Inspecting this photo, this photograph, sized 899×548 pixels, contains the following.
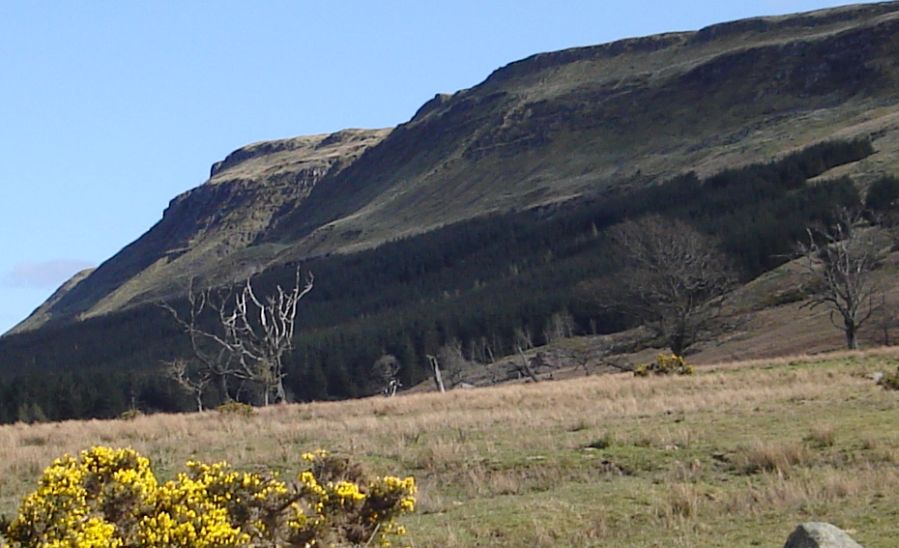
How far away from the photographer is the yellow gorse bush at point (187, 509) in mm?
8156

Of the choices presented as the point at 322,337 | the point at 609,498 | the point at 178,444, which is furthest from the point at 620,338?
the point at 609,498

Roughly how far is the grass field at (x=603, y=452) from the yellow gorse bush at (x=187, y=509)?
2.97 metres

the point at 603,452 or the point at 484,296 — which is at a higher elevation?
the point at 603,452

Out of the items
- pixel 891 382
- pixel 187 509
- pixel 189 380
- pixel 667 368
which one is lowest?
pixel 667 368

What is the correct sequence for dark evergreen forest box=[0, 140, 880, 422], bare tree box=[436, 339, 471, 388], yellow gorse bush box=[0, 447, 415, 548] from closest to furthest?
yellow gorse bush box=[0, 447, 415, 548] → bare tree box=[436, 339, 471, 388] → dark evergreen forest box=[0, 140, 880, 422]

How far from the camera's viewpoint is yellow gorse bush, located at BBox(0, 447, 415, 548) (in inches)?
321

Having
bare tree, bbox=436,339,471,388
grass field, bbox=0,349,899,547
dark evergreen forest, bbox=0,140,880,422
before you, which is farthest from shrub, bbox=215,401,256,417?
dark evergreen forest, bbox=0,140,880,422

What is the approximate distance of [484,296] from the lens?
151m

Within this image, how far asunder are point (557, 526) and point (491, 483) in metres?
3.58

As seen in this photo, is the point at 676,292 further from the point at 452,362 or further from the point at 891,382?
the point at 452,362

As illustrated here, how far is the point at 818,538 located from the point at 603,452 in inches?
382

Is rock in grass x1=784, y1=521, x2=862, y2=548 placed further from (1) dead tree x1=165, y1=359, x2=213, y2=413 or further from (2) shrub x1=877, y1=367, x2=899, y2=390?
(1) dead tree x1=165, y1=359, x2=213, y2=413

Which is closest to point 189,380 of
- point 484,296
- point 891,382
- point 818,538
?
point 891,382

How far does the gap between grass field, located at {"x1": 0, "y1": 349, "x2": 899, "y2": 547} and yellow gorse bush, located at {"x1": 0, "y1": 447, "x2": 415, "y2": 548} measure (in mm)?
2970
